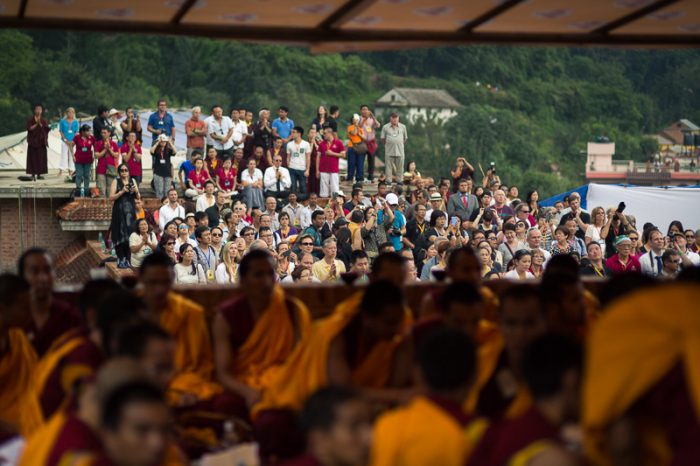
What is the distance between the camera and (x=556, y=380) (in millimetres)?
4102

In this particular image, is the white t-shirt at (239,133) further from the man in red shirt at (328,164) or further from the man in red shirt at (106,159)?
the man in red shirt at (106,159)

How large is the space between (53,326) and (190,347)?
78 cm

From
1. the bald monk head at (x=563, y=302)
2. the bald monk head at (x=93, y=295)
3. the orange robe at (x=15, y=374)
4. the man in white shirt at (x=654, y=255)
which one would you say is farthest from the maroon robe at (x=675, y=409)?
the man in white shirt at (x=654, y=255)

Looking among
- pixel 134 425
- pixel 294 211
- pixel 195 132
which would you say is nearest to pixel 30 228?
pixel 195 132

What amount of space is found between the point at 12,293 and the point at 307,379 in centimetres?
158

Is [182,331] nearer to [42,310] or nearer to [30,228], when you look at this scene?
[42,310]

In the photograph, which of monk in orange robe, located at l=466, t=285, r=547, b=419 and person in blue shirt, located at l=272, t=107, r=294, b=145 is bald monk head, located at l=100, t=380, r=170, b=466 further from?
person in blue shirt, located at l=272, t=107, r=294, b=145

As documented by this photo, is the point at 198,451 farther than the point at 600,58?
No

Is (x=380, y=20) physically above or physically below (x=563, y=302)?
above

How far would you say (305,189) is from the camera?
68.2ft

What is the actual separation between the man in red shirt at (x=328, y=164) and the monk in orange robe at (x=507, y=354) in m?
15.7

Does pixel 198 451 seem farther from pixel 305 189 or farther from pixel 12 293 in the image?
pixel 305 189

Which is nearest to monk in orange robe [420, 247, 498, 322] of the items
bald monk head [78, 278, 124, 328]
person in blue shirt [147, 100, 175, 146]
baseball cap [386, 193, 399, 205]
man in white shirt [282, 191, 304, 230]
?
bald monk head [78, 278, 124, 328]

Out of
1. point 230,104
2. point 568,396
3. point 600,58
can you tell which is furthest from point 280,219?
point 600,58
